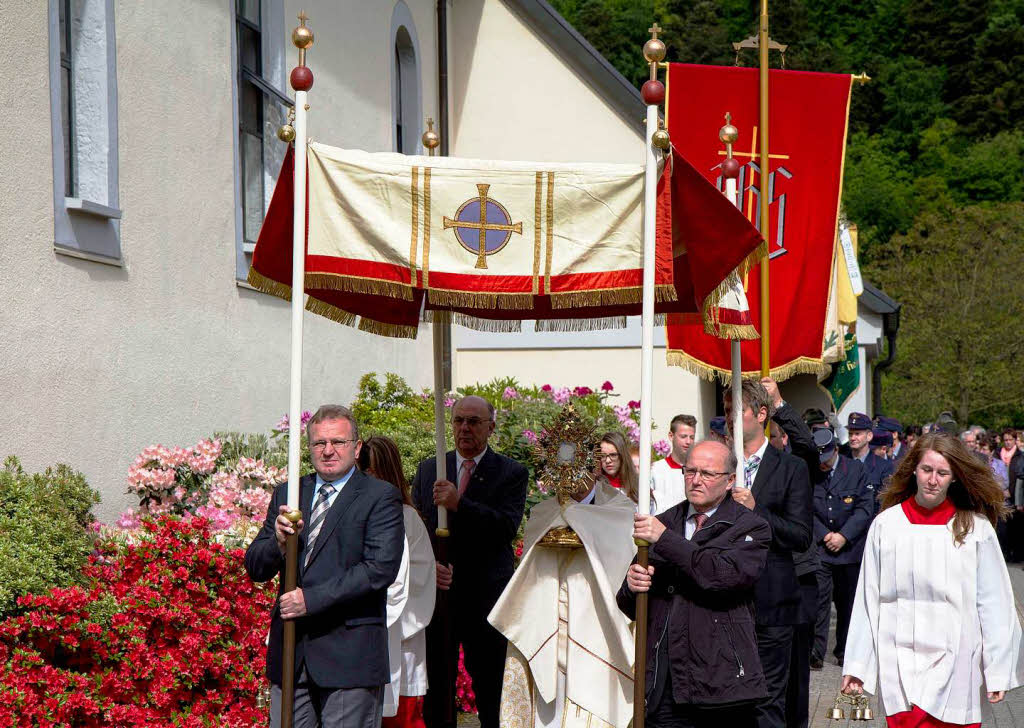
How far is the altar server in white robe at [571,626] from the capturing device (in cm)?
667

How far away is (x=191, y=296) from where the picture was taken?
31.3ft

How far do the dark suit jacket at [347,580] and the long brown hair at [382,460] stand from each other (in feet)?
3.10

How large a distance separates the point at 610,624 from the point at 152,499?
124 inches

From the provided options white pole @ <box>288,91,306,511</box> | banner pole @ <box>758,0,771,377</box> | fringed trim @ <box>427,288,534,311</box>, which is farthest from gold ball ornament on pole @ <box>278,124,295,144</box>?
banner pole @ <box>758,0,771,377</box>

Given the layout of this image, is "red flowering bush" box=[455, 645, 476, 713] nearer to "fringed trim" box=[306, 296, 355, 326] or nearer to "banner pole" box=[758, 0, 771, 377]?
"fringed trim" box=[306, 296, 355, 326]

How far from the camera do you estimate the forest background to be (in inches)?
1897

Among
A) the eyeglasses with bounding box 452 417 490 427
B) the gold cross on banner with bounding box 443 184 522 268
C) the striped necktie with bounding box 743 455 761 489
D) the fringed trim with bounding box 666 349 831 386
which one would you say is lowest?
the striped necktie with bounding box 743 455 761 489

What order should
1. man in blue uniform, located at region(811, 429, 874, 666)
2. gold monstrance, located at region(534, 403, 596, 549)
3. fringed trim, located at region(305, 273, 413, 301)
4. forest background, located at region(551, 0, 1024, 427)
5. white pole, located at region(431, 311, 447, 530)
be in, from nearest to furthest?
fringed trim, located at region(305, 273, 413, 301) < gold monstrance, located at region(534, 403, 596, 549) < white pole, located at region(431, 311, 447, 530) < man in blue uniform, located at region(811, 429, 874, 666) < forest background, located at region(551, 0, 1024, 427)

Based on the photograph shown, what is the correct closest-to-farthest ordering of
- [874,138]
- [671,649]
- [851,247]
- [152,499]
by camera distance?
1. [671,649]
2. [152,499]
3. [851,247]
4. [874,138]

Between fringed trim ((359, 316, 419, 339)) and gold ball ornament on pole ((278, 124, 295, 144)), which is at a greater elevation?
gold ball ornament on pole ((278, 124, 295, 144))

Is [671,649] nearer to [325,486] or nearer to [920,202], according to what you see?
[325,486]

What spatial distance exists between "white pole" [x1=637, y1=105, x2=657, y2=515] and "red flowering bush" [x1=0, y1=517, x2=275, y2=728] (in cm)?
258

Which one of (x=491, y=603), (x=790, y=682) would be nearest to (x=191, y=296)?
(x=491, y=603)

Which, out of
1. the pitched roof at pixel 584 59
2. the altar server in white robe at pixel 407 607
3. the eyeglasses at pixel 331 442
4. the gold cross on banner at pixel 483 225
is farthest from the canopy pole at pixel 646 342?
the pitched roof at pixel 584 59
